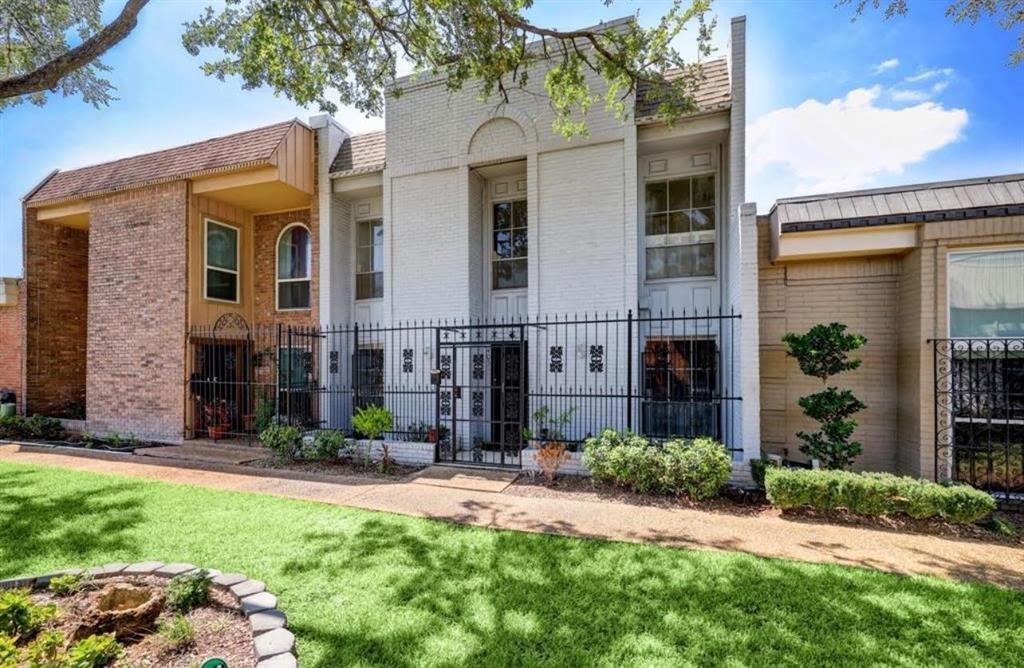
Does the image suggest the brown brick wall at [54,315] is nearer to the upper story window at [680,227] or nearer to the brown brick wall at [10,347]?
the brown brick wall at [10,347]

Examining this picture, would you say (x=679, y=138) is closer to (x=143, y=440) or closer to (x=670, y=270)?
(x=670, y=270)

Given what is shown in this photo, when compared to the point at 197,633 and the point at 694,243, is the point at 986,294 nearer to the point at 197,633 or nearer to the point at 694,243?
the point at 694,243

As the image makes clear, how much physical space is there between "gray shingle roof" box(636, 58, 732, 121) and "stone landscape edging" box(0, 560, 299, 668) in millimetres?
8963

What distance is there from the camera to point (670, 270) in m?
9.92

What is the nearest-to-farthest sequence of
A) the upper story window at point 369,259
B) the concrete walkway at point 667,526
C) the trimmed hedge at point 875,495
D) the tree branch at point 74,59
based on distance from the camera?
the tree branch at point 74,59
the concrete walkway at point 667,526
the trimmed hedge at point 875,495
the upper story window at point 369,259

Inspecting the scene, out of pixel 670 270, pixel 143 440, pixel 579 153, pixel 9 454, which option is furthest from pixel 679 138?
pixel 9 454

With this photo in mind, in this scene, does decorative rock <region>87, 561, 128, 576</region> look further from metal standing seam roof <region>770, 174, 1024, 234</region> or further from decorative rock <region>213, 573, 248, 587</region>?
metal standing seam roof <region>770, 174, 1024, 234</region>

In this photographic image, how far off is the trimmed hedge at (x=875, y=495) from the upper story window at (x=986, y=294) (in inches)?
104

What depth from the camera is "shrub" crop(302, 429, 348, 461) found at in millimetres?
9172

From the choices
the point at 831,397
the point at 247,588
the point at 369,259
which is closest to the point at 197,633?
the point at 247,588

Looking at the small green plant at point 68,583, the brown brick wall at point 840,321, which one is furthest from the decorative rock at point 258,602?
the brown brick wall at point 840,321

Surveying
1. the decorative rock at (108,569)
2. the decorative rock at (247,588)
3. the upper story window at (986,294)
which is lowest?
the decorative rock at (247,588)

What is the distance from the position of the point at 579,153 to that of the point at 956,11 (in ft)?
18.4

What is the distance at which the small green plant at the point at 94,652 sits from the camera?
107 inches
